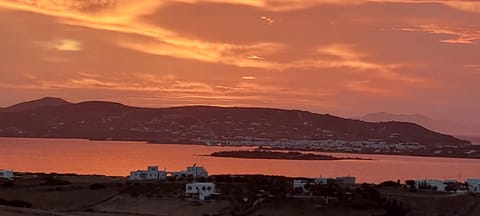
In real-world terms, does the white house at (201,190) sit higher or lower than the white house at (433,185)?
lower

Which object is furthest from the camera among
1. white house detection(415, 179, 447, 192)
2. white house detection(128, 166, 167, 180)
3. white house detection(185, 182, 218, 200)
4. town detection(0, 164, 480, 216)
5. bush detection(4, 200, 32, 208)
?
white house detection(128, 166, 167, 180)

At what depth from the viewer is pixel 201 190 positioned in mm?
50625

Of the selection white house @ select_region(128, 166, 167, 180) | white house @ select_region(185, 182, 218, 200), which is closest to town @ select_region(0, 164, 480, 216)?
white house @ select_region(185, 182, 218, 200)

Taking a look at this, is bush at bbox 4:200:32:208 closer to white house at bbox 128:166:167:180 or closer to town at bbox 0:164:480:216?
town at bbox 0:164:480:216

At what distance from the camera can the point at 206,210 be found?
46375 millimetres

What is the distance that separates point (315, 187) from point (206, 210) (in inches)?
341

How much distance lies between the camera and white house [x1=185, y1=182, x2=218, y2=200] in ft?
164

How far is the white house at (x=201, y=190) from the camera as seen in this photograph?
50094 millimetres

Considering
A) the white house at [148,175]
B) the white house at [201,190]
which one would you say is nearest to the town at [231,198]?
the white house at [201,190]

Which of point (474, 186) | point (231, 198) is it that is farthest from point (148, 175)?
point (474, 186)

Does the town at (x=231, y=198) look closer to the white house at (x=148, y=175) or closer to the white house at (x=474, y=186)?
the white house at (x=474, y=186)

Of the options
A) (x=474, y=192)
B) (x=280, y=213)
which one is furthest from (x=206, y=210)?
(x=474, y=192)

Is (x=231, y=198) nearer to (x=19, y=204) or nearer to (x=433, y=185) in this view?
(x=19, y=204)

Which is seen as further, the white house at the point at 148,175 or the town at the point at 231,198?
the white house at the point at 148,175
